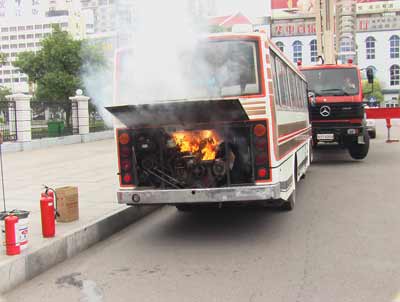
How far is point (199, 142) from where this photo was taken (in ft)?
21.6

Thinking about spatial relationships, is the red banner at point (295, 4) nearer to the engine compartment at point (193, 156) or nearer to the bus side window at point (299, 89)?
the bus side window at point (299, 89)

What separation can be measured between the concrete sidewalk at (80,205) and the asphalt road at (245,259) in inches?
6.3

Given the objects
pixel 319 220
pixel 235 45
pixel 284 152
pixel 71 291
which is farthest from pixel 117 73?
pixel 319 220

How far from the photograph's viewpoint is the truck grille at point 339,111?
557 inches

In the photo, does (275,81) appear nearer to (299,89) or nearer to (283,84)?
(283,84)

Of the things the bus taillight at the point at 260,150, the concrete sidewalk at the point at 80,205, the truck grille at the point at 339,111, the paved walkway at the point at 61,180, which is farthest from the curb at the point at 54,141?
the bus taillight at the point at 260,150

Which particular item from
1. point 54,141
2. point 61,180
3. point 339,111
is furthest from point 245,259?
point 54,141

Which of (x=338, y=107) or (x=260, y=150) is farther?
(x=338, y=107)

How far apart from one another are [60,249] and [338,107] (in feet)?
33.5

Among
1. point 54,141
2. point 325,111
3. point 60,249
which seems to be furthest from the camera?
point 54,141

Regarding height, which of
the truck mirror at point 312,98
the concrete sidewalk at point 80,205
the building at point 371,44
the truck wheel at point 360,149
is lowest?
the concrete sidewalk at point 80,205

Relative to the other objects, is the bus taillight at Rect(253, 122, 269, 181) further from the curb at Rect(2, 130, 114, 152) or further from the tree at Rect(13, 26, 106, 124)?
the tree at Rect(13, 26, 106, 124)

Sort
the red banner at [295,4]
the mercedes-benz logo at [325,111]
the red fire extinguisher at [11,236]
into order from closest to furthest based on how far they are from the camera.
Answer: the red fire extinguisher at [11,236] → the mercedes-benz logo at [325,111] → the red banner at [295,4]

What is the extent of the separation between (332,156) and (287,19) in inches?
3178
